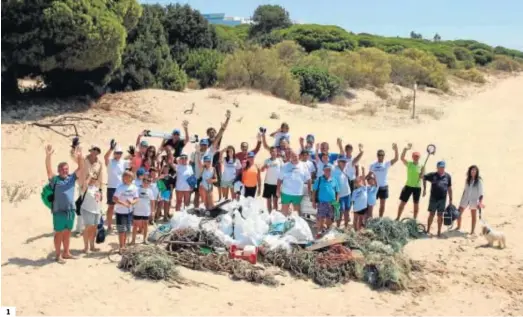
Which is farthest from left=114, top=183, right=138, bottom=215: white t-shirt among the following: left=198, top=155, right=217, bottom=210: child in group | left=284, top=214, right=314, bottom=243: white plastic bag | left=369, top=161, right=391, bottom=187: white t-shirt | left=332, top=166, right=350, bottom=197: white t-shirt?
left=369, top=161, right=391, bottom=187: white t-shirt

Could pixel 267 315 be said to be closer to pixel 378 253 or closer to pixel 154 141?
pixel 378 253

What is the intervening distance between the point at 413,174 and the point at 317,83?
15.7m

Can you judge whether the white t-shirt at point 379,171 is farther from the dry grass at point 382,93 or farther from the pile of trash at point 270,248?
the dry grass at point 382,93

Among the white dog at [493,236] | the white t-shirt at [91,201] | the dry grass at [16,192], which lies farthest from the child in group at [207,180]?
the white dog at [493,236]

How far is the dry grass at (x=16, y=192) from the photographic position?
11641 millimetres

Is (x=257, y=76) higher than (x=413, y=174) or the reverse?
higher

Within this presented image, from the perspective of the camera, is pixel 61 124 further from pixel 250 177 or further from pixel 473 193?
pixel 473 193

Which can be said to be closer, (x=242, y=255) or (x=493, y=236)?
(x=242, y=255)

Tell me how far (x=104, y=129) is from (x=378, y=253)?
10.2 metres

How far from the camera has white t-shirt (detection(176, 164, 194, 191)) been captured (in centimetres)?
1058

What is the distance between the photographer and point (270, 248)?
9.25 metres

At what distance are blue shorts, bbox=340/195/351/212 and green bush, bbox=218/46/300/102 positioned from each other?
46.4ft

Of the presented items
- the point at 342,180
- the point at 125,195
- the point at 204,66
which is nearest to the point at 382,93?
the point at 204,66

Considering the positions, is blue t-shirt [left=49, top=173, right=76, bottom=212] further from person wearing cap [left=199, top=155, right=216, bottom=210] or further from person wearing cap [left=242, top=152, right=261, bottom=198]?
person wearing cap [left=242, top=152, right=261, bottom=198]
